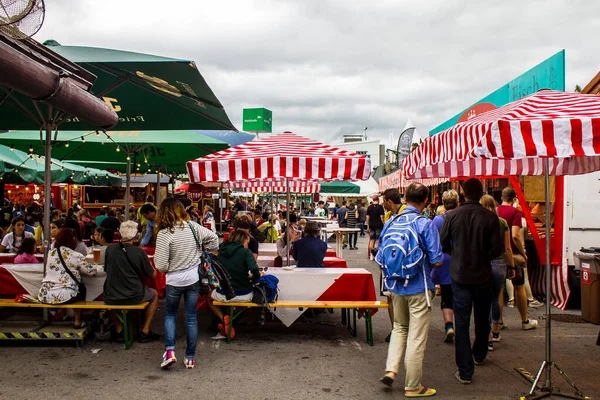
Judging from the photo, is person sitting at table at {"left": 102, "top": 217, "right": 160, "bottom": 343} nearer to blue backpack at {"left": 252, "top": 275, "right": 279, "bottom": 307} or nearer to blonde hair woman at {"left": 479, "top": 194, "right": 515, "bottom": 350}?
blue backpack at {"left": 252, "top": 275, "right": 279, "bottom": 307}

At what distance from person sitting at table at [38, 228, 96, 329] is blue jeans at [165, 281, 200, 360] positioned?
1.63 meters

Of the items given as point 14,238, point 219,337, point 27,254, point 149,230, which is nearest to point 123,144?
point 149,230

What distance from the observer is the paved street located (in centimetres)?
524

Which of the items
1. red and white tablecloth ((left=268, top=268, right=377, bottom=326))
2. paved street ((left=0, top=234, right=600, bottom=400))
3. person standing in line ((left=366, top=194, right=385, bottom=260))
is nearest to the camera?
paved street ((left=0, top=234, right=600, bottom=400))

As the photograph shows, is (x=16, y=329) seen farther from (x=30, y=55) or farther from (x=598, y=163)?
(x=598, y=163)

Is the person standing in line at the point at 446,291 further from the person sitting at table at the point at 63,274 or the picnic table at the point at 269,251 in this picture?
the person sitting at table at the point at 63,274

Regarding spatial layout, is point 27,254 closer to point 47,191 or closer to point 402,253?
point 47,191

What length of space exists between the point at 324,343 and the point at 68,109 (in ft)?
13.4

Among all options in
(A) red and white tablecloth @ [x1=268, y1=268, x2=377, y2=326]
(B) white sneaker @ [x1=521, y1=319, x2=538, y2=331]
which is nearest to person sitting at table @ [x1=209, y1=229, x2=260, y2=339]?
(A) red and white tablecloth @ [x1=268, y1=268, x2=377, y2=326]

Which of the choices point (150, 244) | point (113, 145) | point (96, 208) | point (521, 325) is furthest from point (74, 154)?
point (96, 208)

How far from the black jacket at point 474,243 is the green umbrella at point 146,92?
3702 mm

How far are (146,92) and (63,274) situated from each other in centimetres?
309

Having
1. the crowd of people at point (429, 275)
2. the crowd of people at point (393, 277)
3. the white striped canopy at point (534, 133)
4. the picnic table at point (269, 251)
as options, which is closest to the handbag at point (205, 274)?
the crowd of people at point (393, 277)

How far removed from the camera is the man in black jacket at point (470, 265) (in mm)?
5367
